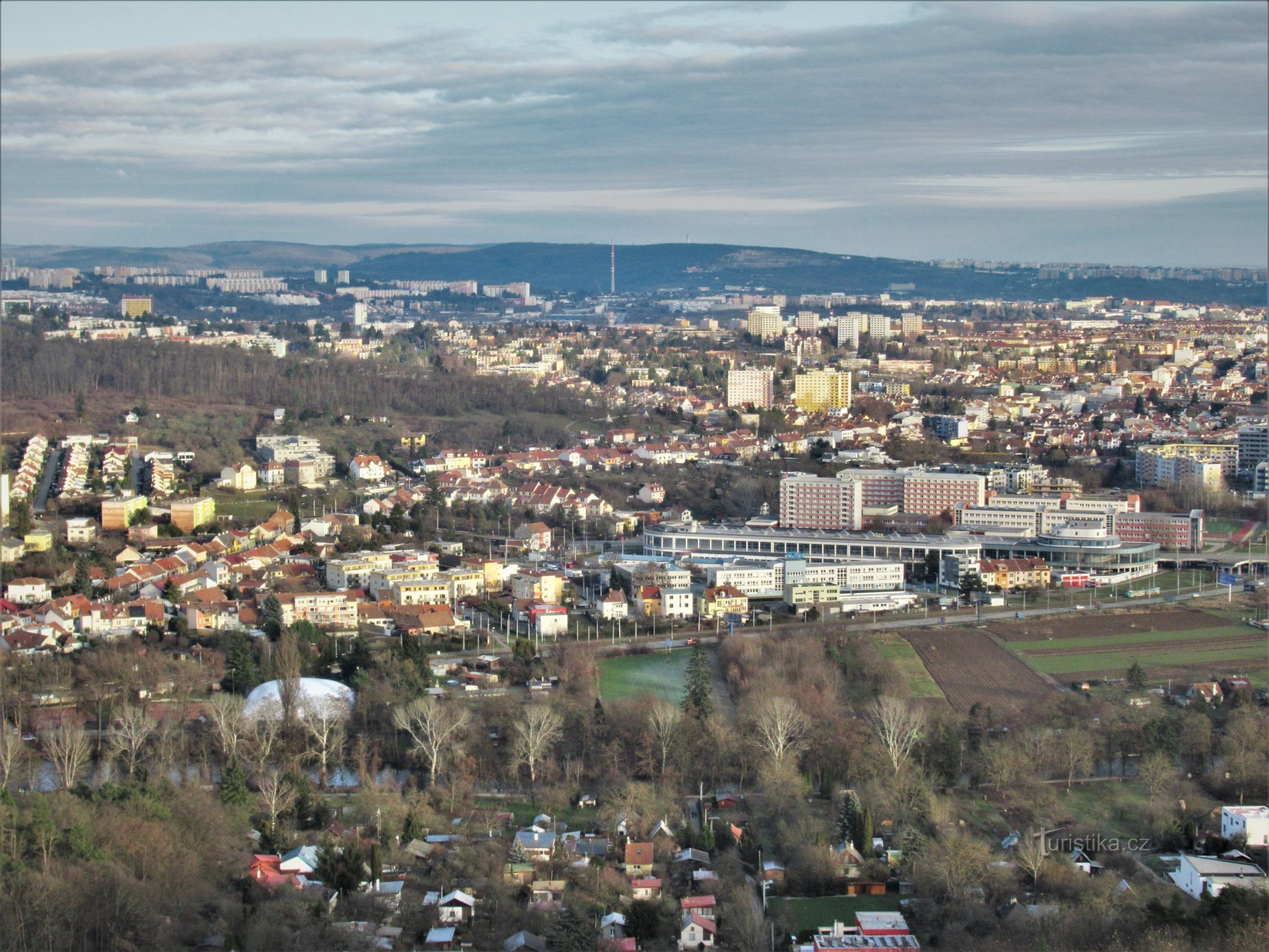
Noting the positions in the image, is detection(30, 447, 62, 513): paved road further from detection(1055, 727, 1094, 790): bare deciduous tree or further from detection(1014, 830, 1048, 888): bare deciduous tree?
detection(1014, 830, 1048, 888): bare deciduous tree

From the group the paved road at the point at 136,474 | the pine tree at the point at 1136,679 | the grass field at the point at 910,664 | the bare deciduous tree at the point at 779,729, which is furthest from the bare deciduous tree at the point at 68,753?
the paved road at the point at 136,474

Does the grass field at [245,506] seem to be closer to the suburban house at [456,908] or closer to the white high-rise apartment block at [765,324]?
the suburban house at [456,908]

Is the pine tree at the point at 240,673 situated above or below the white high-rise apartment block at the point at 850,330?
below

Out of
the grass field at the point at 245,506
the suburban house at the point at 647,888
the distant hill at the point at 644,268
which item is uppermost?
the distant hill at the point at 644,268

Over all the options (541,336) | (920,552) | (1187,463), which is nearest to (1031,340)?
(541,336)

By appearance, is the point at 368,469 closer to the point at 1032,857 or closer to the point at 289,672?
the point at 289,672

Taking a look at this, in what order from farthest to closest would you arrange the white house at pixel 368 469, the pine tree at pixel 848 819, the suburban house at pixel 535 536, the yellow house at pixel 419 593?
the white house at pixel 368 469 → the suburban house at pixel 535 536 → the yellow house at pixel 419 593 → the pine tree at pixel 848 819
